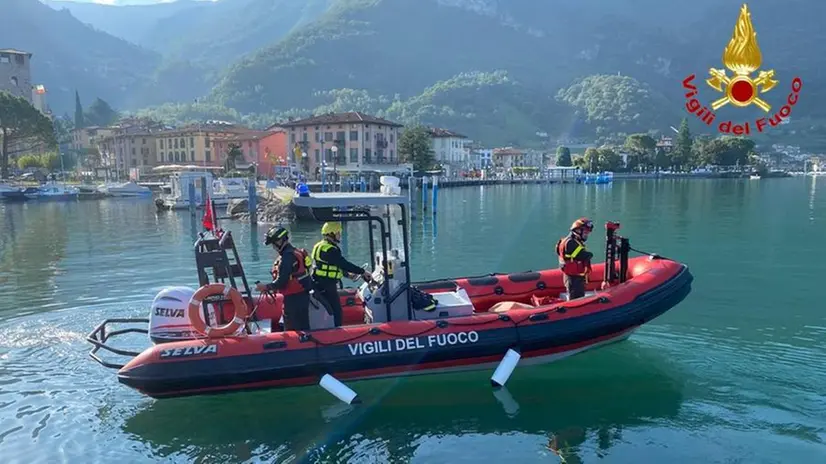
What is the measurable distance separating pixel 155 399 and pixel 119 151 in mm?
79690

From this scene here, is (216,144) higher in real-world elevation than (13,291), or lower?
higher

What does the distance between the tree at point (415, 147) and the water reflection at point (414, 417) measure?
6070 cm

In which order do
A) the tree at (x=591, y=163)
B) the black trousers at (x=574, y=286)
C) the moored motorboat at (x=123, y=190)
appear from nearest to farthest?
the black trousers at (x=574, y=286) → the moored motorboat at (x=123, y=190) → the tree at (x=591, y=163)

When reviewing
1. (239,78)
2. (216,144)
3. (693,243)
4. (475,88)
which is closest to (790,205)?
(693,243)

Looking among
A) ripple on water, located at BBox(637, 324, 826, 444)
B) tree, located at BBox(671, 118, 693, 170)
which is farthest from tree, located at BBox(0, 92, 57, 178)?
tree, located at BBox(671, 118, 693, 170)

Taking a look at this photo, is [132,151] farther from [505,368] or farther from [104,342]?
[505,368]

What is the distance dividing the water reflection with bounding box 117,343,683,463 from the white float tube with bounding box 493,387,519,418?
3 cm

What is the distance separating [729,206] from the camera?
36.4 metres

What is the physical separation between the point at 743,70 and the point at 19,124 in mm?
60750

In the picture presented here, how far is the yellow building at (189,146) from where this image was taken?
241ft

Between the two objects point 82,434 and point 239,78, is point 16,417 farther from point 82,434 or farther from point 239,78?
point 239,78

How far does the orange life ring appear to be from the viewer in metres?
7.02

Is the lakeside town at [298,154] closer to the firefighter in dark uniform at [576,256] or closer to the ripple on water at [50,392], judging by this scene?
the ripple on water at [50,392]

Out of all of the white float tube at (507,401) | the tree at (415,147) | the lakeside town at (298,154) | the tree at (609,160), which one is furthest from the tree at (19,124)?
the tree at (609,160)
